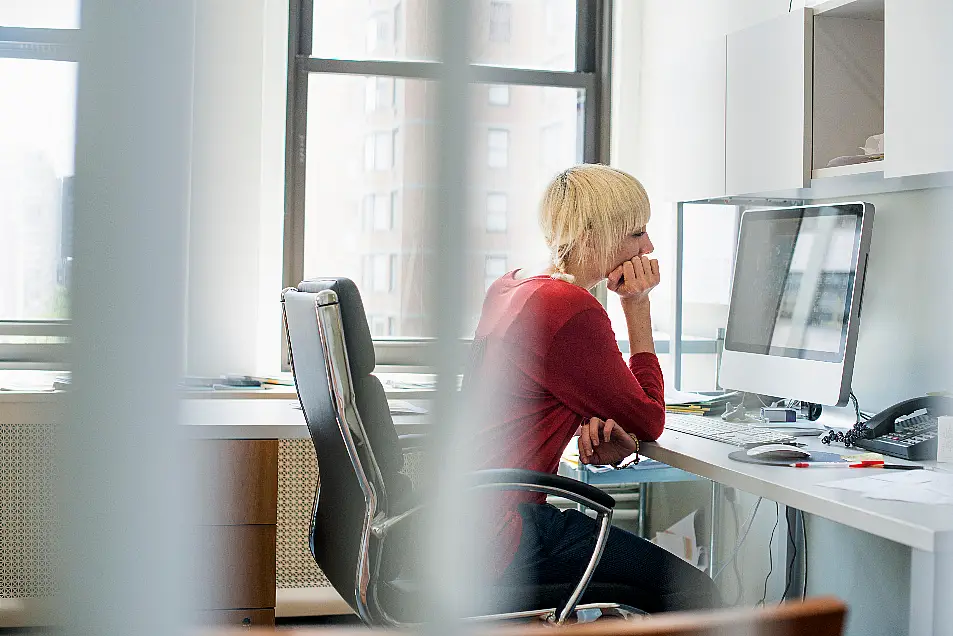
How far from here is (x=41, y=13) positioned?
0.22 m

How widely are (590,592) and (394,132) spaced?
A: 1378 mm

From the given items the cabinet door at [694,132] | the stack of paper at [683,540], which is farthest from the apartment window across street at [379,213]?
the stack of paper at [683,540]

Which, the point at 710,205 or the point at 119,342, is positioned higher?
the point at 710,205

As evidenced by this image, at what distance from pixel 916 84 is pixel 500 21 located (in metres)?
1.60

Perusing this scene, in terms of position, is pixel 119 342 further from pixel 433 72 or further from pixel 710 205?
pixel 710 205

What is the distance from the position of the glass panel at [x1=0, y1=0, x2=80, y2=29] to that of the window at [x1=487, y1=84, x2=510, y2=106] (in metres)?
0.10

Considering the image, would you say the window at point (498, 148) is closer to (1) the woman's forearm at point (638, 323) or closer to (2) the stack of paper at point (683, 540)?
(1) the woman's forearm at point (638, 323)

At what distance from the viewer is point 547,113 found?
0.26 metres

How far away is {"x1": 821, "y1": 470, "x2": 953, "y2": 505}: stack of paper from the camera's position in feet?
4.03

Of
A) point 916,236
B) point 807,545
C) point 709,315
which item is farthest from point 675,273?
point 807,545

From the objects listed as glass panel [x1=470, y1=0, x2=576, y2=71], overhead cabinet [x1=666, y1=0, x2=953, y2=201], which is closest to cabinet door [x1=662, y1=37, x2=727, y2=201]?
overhead cabinet [x1=666, y1=0, x2=953, y2=201]

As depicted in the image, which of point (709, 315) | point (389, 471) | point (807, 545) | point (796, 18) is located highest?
point (796, 18)

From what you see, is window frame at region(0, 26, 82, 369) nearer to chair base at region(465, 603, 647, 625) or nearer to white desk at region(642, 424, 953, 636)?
white desk at region(642, 424, 953, 636)

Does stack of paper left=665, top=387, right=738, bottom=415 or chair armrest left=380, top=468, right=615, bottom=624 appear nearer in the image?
chair armrest left=380, top=468, right=615, bottom=624
